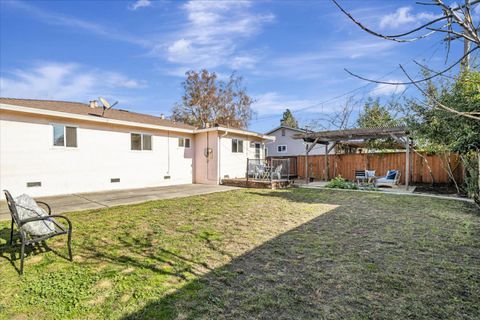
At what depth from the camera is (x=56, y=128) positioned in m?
9.33

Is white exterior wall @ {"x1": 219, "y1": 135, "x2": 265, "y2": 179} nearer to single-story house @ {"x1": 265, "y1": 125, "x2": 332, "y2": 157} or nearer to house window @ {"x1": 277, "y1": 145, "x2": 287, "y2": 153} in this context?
single-story house @ {"x1": 265, "y1": 125, "x2": 332, "y2": 157}

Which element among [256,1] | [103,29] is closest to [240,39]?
[103,29]

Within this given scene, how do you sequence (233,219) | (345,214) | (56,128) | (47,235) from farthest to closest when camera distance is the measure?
(56,128), (345,214), (233,219), (47,235)

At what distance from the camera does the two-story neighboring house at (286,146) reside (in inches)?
904

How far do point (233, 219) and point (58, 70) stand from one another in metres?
13.3

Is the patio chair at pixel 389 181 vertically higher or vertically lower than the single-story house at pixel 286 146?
lower

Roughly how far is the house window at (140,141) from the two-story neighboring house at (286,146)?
12860 millimetres

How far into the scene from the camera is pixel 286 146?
23.7 metres

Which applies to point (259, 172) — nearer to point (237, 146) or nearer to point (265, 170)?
point (265, 170)

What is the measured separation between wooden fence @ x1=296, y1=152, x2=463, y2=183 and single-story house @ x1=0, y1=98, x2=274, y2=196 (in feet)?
14.4

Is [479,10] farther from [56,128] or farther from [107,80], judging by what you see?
[107,80]

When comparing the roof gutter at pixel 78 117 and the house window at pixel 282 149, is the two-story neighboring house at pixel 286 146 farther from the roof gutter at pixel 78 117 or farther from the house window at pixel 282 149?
the roof gutter at pixel 78 117

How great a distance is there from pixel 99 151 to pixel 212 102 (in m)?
17.6

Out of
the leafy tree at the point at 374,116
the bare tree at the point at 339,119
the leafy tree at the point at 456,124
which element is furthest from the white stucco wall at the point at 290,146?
the leafy tree at the point at 456,124
